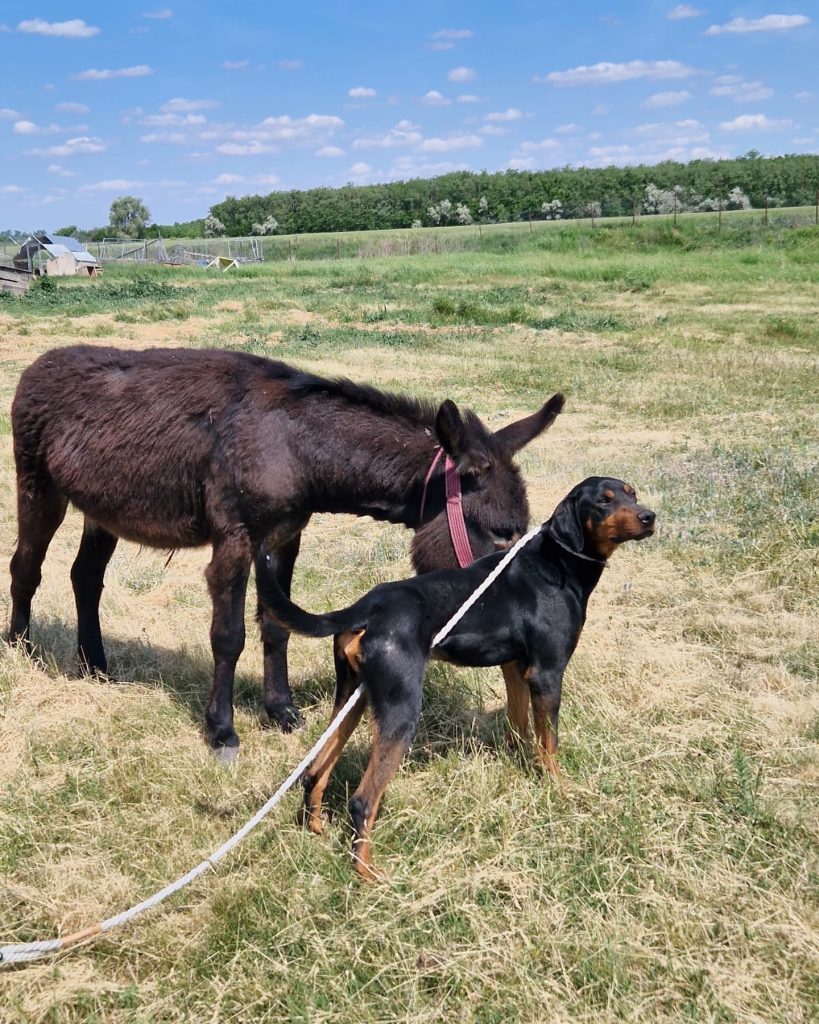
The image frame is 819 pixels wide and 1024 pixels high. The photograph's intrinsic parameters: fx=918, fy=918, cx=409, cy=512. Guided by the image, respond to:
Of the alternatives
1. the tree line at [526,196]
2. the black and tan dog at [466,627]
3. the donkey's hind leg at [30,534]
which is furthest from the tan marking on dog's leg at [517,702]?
the tree line at [526,196]

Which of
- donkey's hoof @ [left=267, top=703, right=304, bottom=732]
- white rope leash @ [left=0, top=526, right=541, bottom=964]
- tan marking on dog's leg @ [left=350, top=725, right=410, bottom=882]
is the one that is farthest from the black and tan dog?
donkey's hoof @ [left=267, top=703, right=304, bottom=732]

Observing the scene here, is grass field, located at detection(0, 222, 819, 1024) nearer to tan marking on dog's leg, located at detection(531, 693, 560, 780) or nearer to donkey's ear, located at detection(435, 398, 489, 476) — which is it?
tan marking on dog's leg, located at detection(531, 693, 560, 780)

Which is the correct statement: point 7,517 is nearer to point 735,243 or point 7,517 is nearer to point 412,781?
point 412,781

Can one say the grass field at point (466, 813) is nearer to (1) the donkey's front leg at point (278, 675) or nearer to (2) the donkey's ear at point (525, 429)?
(1) the donkey's front leg at point (278, 675)

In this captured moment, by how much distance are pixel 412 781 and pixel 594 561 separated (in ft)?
4.09

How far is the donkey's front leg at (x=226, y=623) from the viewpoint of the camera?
4.53 metres

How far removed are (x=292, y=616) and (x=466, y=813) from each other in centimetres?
106

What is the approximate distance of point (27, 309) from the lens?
27.8 metres

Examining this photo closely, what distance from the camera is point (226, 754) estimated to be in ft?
14.7

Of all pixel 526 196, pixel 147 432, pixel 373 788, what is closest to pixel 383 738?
pixel 373 788

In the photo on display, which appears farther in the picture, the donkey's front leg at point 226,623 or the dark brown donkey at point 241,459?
the donkey's front leg at point 226,623

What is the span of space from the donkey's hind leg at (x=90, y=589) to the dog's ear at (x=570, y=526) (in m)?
2.96

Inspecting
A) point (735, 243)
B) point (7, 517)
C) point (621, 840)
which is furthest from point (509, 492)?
point (735, 243)

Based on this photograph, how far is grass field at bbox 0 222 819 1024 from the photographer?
2.89 m
